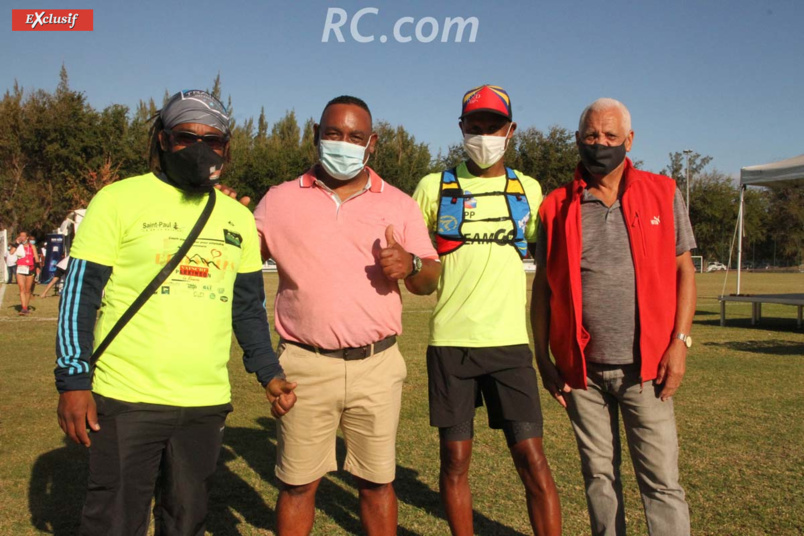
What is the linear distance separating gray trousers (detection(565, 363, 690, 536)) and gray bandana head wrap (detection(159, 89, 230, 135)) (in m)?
2.01

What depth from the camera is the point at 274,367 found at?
3.08m

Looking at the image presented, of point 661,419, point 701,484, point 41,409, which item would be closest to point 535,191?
point 661,419

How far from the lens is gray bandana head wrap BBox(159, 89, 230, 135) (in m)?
2.79

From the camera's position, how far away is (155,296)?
103 inches

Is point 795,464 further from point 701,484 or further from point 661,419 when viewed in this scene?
point 661,419

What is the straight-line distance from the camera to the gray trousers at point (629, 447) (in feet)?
10.3

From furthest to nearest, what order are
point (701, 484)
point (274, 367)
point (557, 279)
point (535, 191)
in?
point (701, 484)
point (535, 191)
point (557, 279)
point (274, 367)

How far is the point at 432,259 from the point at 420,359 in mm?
7418

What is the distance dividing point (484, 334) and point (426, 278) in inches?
19.4

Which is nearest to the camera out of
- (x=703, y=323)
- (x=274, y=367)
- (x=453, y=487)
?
(x=274, y=367)

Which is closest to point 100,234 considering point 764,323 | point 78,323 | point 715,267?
point 78,323

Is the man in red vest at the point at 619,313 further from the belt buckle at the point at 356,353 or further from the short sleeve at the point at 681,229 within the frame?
the belt buckle at the point at 356,353

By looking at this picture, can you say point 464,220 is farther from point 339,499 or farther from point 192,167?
point 339,499

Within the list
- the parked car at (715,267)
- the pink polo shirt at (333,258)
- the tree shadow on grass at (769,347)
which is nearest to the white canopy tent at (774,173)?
the tree shadow on grass at (769,347)
